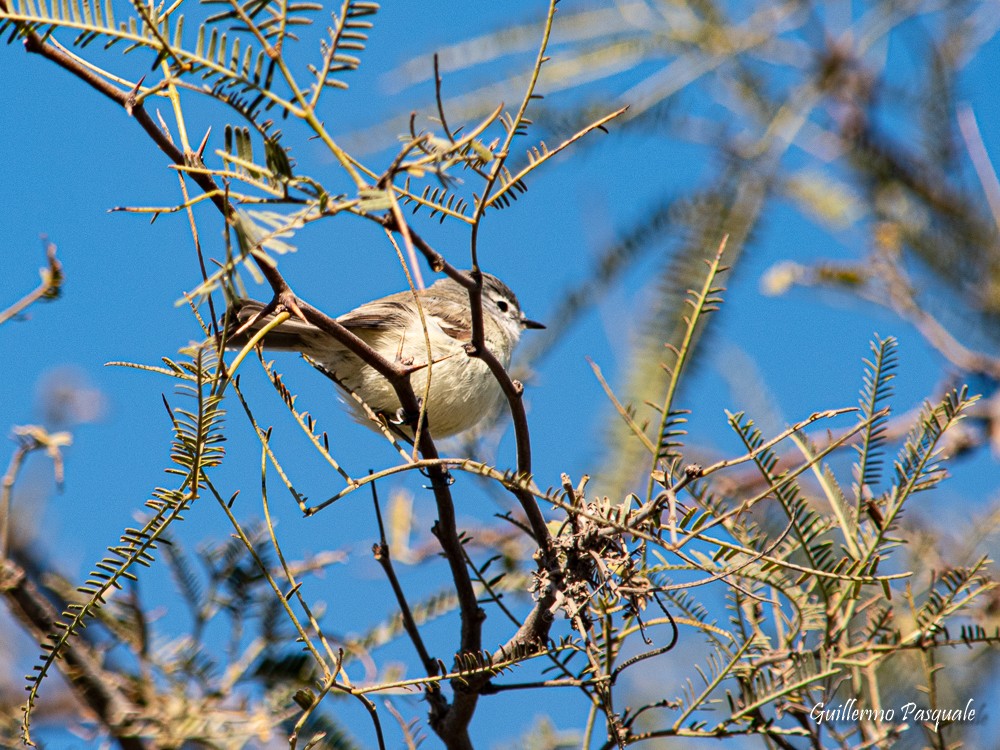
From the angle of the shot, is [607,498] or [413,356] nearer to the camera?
[607,498]

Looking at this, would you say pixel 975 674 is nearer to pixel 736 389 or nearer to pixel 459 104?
pixel 736 389

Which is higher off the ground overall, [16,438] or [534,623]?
[16,438]

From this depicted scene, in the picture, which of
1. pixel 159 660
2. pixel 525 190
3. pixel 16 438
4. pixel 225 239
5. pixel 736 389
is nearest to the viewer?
pixel 225 239

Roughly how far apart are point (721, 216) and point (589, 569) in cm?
118

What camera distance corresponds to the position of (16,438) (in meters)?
2.33

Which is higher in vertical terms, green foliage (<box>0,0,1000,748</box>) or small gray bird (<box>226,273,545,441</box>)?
small gray bird (<box>226,273,545,441</box>)

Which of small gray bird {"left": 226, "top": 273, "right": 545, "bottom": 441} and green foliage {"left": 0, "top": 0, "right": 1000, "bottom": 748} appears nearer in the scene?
green foliage {"left": 0, "top": 0, "right": 1000, "bottom": 748}

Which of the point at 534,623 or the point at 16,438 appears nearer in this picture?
the point at 534,623

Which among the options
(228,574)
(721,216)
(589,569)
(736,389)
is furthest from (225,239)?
(736,389)

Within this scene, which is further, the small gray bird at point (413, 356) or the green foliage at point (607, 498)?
the small gray bird at point (413, 356)

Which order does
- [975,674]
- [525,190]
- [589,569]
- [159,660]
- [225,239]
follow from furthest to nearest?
[159,660] < [975,674] < [589,569] < [525,190] < [225,239]

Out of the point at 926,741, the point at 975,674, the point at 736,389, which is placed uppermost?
the point at 736,389

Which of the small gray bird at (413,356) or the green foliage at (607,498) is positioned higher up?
the small gray bird at (413,356)

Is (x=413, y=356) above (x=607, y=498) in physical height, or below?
above
